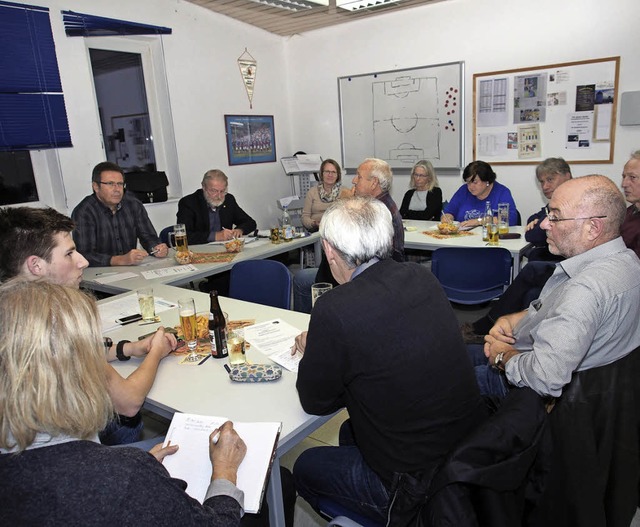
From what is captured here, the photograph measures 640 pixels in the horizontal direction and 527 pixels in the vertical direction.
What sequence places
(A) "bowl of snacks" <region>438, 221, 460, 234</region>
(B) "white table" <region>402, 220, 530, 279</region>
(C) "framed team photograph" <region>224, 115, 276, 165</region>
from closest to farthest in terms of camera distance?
(B) "white table" <region>402, 220, 530, 279</region> < (A) "bowl of snacks" <region>438, 221, 460, 234</region> < (C) "framed team photograph" <region>224, 115, 276, 165</region>

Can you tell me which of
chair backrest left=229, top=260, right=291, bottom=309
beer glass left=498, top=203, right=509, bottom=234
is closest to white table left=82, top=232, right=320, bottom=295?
chair backrest left=229, top=260, right=291, bottom=309

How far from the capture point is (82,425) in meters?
1.01

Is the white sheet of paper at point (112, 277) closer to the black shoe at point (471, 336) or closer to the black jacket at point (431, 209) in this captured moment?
the black shoe at point (471, 336)

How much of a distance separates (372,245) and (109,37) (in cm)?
466

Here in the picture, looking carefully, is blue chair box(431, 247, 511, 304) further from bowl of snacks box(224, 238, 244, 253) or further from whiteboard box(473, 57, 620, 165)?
whiteboard box(473, 57, 620, 165)

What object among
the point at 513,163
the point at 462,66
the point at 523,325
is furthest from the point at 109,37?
the point at 523,325

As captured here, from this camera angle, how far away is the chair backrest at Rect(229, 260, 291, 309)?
2795 mm

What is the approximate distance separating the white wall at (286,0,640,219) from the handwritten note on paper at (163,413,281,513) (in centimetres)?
487

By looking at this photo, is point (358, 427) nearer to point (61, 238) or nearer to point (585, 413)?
point (585, 413)

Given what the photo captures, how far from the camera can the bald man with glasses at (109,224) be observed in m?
3.57

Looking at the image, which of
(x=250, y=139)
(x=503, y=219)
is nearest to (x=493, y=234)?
(x=503, y=219)

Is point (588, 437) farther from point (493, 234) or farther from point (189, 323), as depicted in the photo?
point (493, 234)

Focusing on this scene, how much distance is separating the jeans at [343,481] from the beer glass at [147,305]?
114cm

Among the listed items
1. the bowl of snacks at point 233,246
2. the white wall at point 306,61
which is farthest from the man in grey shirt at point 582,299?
the white wall at point 306,61
